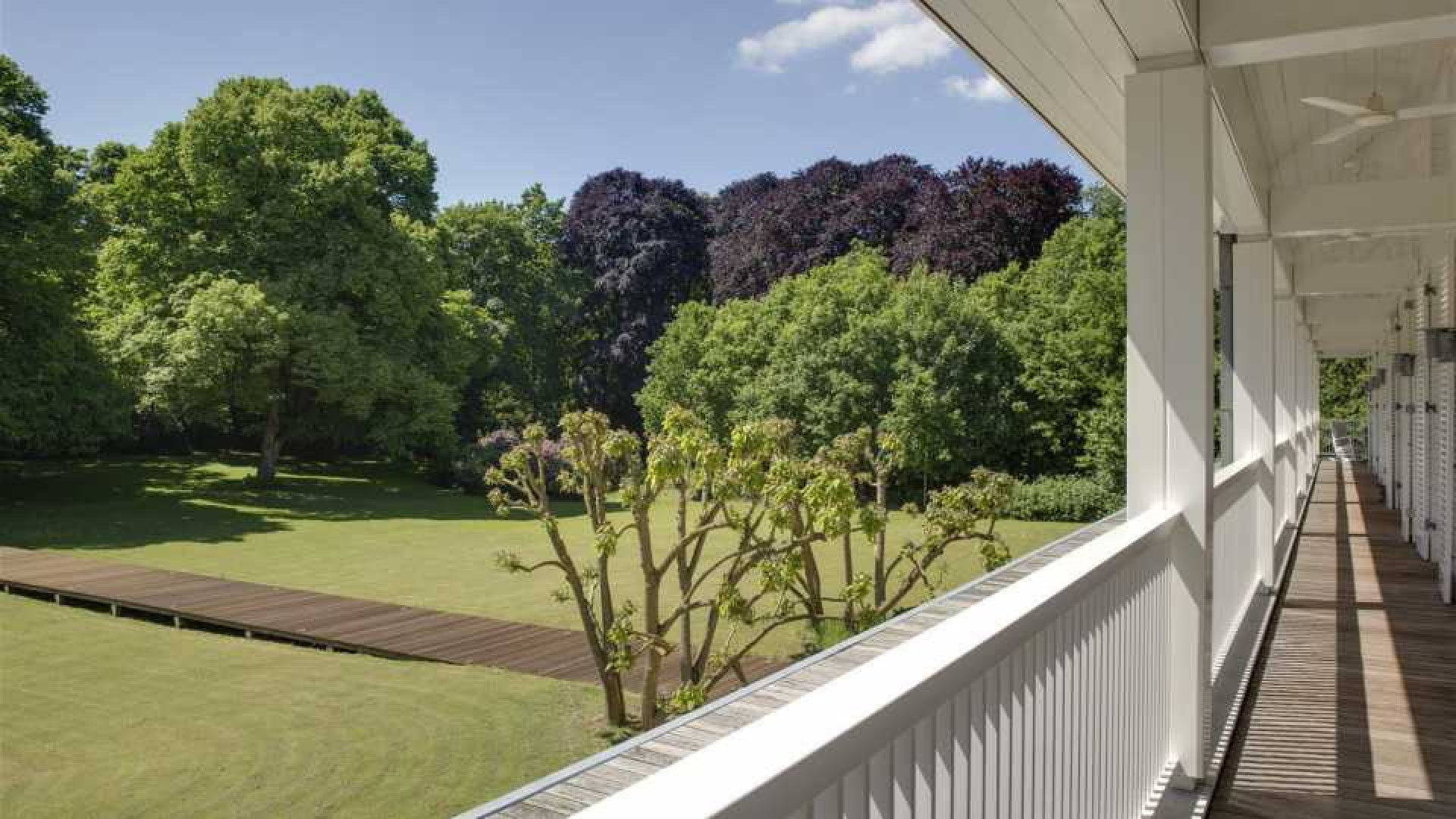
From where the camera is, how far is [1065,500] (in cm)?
1575

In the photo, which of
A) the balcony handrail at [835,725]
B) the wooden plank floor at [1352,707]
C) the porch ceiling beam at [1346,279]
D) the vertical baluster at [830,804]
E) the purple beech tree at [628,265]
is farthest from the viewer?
the purple beech tree at [628,265]

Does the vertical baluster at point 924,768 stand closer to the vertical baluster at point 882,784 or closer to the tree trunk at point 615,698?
the vertical baluster at point 882,784

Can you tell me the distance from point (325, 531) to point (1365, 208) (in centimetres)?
1722

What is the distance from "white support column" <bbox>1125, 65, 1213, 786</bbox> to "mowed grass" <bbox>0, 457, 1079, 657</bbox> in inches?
296

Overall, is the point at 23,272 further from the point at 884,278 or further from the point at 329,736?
the point at 884,278

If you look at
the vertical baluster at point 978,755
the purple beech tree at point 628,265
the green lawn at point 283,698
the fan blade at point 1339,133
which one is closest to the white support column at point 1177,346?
the fan blade at point 1339,133

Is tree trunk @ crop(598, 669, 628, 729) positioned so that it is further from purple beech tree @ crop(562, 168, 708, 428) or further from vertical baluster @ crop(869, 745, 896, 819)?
purple beech tree @ crop(562, 168, 708, 428)

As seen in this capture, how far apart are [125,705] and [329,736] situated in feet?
10.3

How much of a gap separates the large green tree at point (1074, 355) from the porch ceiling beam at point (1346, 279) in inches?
330

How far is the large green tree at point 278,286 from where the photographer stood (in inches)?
773

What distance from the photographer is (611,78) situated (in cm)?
4772

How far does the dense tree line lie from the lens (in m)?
16.4

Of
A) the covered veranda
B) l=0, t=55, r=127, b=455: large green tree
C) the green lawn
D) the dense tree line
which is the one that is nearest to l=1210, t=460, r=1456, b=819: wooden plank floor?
the covered veranda

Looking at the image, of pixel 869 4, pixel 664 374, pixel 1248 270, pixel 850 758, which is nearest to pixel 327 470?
pixel 664 374
